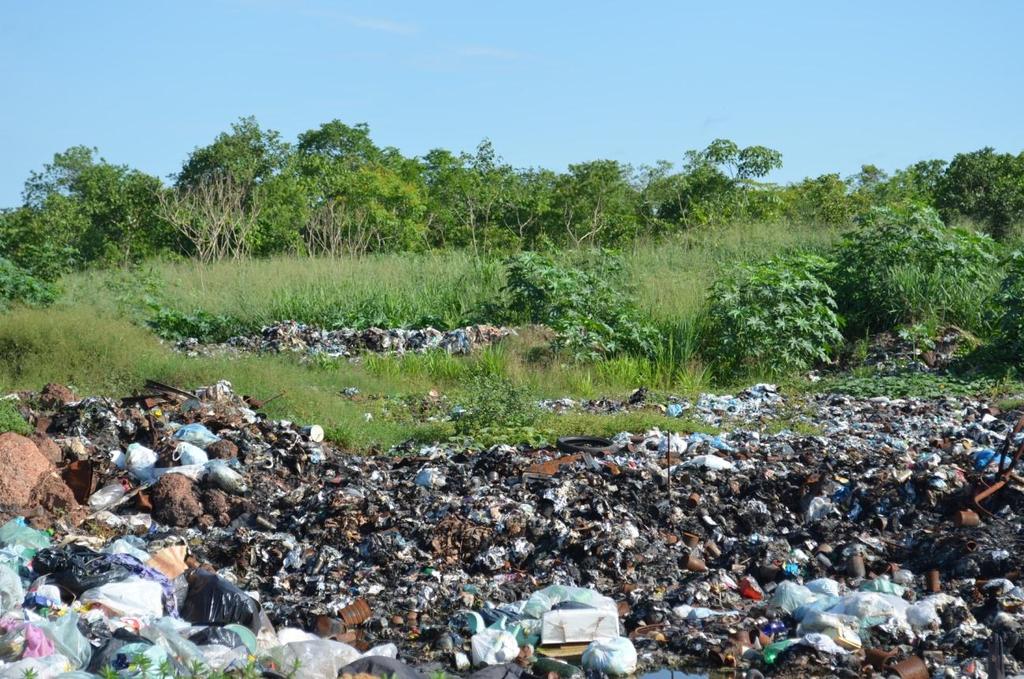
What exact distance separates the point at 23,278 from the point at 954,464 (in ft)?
37.2

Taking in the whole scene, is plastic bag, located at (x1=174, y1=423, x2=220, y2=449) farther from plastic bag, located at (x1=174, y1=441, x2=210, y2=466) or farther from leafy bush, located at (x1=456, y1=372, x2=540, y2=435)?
leafy bush, located at (x1=456, y1=372, x2=540, y2=435)

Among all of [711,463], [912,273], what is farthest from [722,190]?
[711,463]

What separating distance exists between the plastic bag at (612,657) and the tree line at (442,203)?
17122 millimetres

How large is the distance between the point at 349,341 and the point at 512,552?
8774 millimetres

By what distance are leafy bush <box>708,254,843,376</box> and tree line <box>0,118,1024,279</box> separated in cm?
913

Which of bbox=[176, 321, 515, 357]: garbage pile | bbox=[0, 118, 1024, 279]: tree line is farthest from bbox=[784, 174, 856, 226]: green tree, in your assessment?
bbox=[176, 321, 515, 357]: garbage pile

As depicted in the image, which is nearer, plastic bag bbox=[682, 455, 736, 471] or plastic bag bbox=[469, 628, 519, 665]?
plastic bag bbox=[469, 628, 519, 665]

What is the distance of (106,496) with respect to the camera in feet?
21.3

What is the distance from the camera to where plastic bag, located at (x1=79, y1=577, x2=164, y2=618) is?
15.0 feet

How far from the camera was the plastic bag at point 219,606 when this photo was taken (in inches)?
183

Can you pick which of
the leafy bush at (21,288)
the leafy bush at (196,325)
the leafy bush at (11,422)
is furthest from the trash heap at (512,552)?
the leafy bush at (196,325)

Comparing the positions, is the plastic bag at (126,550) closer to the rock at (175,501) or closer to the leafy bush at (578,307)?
the rock at (175,501)

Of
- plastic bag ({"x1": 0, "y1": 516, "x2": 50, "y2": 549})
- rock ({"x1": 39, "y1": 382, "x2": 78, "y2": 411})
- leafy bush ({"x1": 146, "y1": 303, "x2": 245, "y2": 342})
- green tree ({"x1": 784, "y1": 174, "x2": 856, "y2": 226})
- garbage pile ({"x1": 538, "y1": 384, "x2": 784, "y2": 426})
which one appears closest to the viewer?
plastic bag ({"x1": 0, "y1": 516, "x2": 50, "y2": 549})

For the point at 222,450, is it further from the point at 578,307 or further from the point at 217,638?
the point at 578,307
